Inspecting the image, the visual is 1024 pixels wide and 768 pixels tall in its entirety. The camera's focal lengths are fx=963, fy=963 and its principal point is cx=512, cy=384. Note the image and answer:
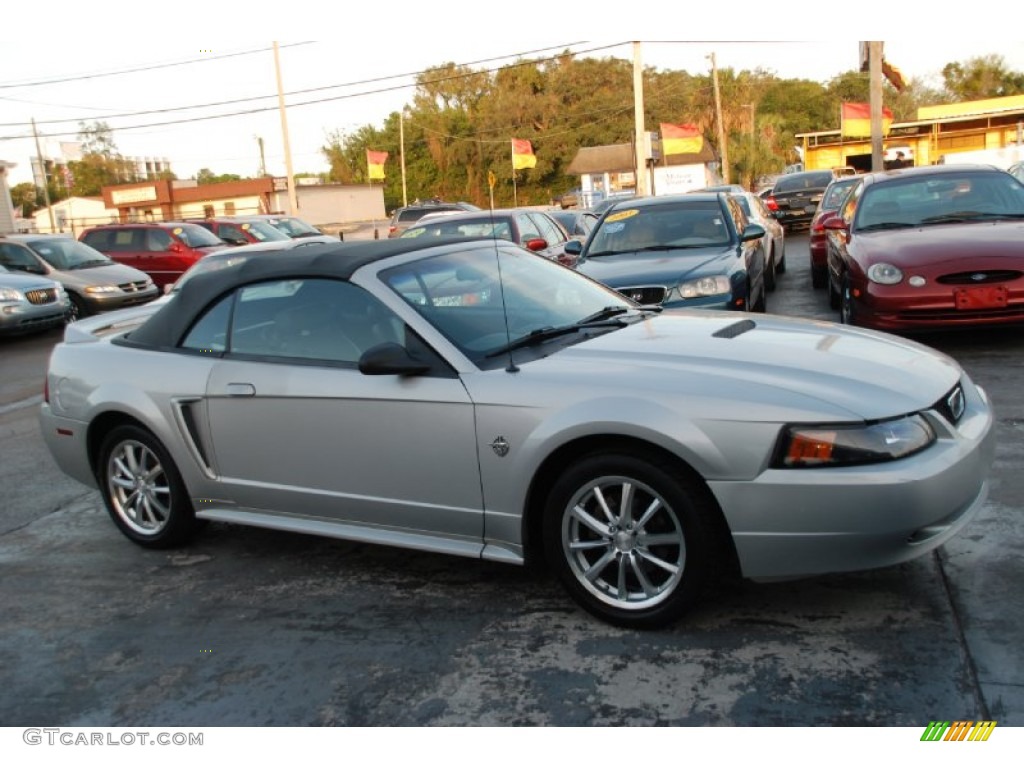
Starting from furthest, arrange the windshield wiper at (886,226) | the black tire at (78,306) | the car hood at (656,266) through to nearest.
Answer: the black tire at (78,306), the windshield wiper at (886,226), the car hood at (656,266)

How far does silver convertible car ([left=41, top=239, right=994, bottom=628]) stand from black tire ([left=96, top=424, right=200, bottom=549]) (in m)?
0.01

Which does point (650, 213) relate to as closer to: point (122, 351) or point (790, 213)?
point (122, 351)

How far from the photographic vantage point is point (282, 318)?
4.54 meters

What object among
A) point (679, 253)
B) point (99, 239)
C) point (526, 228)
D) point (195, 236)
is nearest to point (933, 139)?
point (195, 236)

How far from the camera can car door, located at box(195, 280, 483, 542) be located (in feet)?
12.8

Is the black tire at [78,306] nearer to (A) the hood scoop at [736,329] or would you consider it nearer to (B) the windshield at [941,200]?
(B) the windshield at [941,200]

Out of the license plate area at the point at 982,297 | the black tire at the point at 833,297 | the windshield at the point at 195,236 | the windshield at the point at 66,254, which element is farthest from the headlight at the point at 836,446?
the windshield at the point at 195,236

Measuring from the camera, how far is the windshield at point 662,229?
9.31 m

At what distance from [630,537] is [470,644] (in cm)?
74

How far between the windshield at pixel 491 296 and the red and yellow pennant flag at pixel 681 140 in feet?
148

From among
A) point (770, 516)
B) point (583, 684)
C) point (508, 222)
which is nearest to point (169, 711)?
point (583, 684)

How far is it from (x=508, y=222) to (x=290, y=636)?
29.8 feet

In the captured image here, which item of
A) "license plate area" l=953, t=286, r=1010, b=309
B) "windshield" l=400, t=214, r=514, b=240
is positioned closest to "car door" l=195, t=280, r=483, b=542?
"license plate area" l=953, t=286, r=1010, b=309

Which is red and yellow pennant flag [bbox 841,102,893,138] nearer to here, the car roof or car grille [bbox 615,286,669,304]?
the car roof
